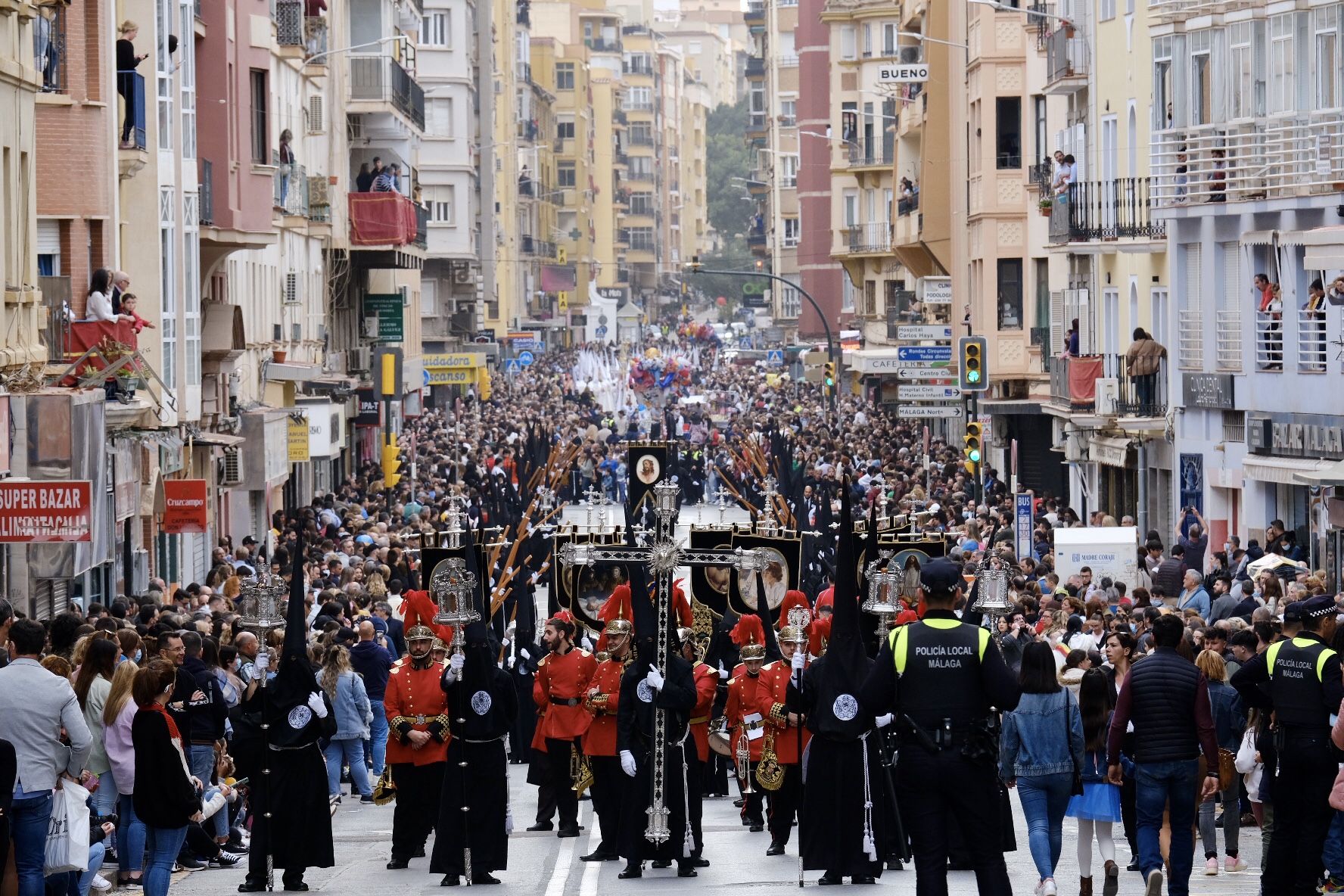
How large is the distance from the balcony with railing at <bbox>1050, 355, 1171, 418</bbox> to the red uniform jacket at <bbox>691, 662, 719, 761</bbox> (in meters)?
21.4

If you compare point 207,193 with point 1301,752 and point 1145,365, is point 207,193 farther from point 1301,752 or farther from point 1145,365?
point 1301,752

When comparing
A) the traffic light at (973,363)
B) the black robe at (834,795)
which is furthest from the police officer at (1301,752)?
the traffic light at (973,363)

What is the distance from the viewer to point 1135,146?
40.0 meters

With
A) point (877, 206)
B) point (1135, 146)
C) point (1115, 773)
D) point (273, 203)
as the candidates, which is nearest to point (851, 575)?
point (1115, 773)

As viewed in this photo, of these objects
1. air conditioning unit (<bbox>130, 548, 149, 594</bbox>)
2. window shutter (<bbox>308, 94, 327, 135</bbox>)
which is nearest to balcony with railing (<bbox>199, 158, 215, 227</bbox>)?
air conditioning unit (<bbox>130, 548, 149, 594</bbox>)

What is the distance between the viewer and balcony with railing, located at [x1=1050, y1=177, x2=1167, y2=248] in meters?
38.5

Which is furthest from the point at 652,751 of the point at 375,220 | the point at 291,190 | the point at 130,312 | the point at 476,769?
the point at 375,220

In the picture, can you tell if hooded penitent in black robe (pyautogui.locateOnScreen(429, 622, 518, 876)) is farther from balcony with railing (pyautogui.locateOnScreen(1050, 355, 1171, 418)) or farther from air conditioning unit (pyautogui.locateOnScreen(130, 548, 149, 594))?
balcony with railing (pyautogui.locateOnScreen(1050, 355, 1171, 418))

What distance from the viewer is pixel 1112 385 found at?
40312 millimetres

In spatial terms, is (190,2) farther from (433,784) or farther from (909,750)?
(909,750)

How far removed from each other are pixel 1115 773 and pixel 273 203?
30.8 meters

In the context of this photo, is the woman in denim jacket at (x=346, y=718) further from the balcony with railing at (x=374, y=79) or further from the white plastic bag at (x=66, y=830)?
the balcony with railing at (x=374, y=79)

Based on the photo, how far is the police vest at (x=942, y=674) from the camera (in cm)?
1173

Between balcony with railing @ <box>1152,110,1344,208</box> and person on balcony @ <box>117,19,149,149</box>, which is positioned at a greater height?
person on balcony @ <box>117,19,149,149</box>
